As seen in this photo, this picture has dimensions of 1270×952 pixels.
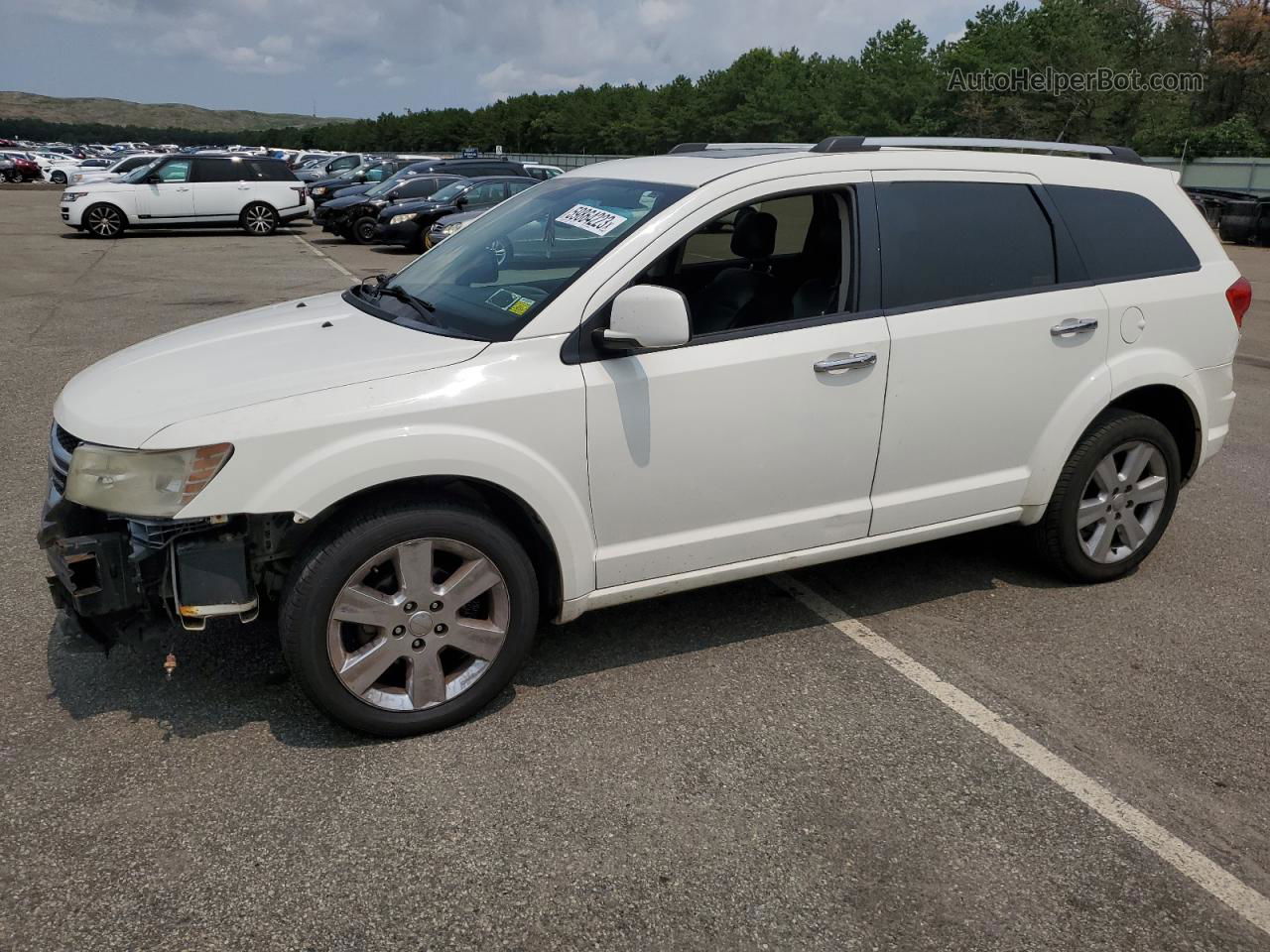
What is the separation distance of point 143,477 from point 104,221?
2220cm

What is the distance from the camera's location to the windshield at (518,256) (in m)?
3.55

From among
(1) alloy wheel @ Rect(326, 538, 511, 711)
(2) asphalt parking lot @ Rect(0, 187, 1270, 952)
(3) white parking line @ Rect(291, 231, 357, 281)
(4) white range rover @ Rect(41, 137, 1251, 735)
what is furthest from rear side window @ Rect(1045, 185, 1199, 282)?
(3) white parking line @ Rect(291, 231, 357, 281)

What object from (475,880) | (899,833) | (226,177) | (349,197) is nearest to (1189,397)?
(899,833)

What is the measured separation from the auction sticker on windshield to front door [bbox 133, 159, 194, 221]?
21639 mm

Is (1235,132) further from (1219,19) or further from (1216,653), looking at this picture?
(1216,653)

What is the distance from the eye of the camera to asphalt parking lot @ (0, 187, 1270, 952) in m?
2.58

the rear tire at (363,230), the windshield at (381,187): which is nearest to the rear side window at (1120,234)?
the rear tire at (363,230)

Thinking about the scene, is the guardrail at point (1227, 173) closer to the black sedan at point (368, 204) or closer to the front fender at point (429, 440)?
the black sedan at point (368, 204)

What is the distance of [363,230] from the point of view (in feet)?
73.5

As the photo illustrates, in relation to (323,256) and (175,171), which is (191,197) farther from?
(323,256)

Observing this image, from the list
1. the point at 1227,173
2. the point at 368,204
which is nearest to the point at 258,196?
the point at 368,204

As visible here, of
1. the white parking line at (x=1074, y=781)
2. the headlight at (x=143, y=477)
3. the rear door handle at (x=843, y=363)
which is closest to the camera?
the white parking line at (x=1074, y=781)

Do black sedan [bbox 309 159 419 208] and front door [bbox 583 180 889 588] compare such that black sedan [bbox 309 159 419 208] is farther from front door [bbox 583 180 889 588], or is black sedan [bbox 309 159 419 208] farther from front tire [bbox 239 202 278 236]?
front door [bbox 583 180 889 588]

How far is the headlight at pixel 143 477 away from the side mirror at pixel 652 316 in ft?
4.04
